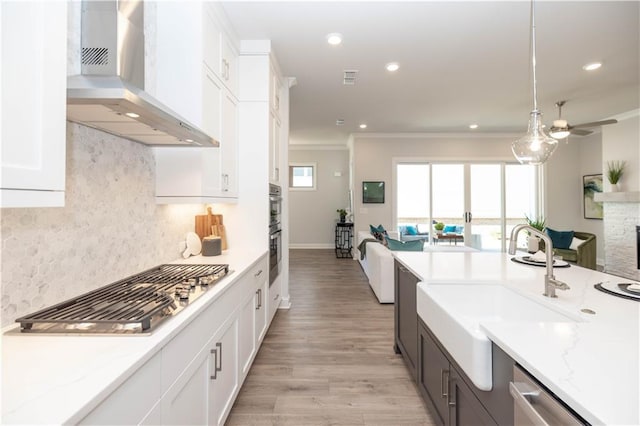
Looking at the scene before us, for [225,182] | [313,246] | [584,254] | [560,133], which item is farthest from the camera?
[313,246]

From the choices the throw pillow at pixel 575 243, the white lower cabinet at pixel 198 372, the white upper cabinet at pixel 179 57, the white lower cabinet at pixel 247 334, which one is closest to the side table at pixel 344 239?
the throw pillow at pixel 575 243

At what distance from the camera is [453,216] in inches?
275

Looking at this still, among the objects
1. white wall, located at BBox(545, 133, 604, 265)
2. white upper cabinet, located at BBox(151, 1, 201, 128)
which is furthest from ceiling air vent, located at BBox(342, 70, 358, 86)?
white wall, located at BBox(545, 133, 604, 265)

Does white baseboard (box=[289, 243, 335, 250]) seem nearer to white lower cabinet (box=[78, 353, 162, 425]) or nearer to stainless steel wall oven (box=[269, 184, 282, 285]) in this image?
stainless steel wall oven (box=[269, 184, 282, 285])

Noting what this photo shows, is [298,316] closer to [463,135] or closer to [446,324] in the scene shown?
[446,324]

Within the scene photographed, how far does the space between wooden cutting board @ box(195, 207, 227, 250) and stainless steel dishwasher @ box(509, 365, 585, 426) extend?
238 cm

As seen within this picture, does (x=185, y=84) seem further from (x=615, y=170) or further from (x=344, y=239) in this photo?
(x=615, y=170)

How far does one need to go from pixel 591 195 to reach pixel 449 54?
5985mm

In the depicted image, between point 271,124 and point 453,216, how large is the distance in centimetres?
544

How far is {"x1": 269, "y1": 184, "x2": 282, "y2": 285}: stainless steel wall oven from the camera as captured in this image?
2963 mm

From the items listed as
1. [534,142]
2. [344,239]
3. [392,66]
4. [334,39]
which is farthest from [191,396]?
[344,239]

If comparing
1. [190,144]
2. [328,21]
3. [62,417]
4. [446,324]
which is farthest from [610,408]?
[328,21]

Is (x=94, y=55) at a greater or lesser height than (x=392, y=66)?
lesser

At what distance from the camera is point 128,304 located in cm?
119
